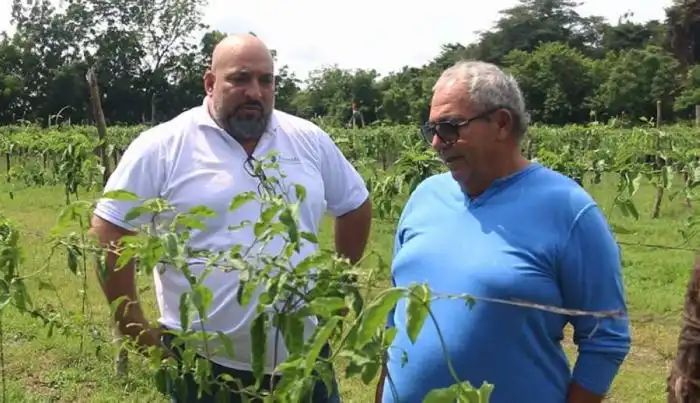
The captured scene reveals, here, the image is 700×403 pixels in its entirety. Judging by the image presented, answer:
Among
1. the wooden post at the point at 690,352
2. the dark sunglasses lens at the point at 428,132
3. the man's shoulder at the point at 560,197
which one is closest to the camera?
the wooden post at the point at 690,352

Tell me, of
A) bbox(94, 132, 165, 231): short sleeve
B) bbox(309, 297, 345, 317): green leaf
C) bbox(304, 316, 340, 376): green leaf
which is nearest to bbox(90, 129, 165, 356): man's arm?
bbox(94, 132, 165, 231): short sleeve

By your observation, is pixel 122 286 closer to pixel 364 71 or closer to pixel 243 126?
pixel 243 126

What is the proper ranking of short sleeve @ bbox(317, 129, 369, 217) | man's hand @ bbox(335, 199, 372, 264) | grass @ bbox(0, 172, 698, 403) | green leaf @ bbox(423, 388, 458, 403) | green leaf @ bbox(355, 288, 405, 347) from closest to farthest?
1. green leaf @ bbox(355, 288, 405, 347)
2. green leaf @ bbox(423, 388, 458, 403)
3. short sleeve @ bbox(317, 129, 369, 217)
4. man's hand @ bbox(335, 199, 372, 264)
5. grass @ bbox(0, 172, 698, 403)

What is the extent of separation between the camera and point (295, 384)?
52.6 inches

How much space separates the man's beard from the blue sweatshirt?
73 cm

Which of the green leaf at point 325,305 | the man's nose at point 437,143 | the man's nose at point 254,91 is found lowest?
the green leaf at point 325,305

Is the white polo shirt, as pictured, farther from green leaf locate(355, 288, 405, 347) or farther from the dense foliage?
the dense foliage

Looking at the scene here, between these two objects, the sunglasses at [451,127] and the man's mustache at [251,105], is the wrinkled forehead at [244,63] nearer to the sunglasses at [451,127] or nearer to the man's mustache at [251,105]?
the man's mustache at [251,105]

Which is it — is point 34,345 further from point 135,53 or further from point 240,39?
point 135,53

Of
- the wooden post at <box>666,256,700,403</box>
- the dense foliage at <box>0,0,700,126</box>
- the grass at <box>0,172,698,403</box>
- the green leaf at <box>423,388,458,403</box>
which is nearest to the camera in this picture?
the green leaf at <box>423,388,458,403</box>

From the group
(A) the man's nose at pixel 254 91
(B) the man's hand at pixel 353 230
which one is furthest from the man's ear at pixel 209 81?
(B) the man's hand at pixel 353 230

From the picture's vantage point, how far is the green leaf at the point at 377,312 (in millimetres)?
1125

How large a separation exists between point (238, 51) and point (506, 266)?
109cm

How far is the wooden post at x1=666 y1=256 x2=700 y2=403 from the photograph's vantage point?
176cm
